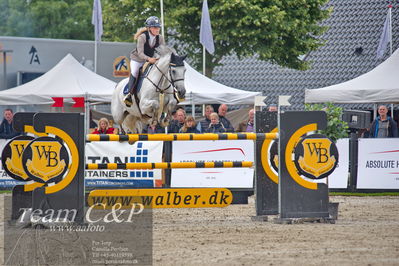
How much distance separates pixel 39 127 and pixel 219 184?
526cm

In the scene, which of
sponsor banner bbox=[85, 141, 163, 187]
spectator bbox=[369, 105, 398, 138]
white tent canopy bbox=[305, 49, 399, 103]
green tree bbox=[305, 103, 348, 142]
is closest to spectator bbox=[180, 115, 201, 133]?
sponsor banner bbox=[85, 141, 163, 187]

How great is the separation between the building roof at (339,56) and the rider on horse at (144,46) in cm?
1763

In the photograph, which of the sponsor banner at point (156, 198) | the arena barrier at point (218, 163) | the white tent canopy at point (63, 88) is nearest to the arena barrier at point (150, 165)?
the arena barrier at point (218, 163)

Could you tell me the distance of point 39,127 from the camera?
8.51 m

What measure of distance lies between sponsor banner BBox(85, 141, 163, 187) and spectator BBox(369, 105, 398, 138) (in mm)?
4553

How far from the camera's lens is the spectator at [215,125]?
46.2 ft

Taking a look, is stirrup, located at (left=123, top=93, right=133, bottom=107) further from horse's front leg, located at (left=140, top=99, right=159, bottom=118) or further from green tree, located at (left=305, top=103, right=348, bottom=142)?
green tree, located at (left=305, top=103, right=348, bottom=142)

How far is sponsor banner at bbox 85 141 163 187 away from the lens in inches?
520

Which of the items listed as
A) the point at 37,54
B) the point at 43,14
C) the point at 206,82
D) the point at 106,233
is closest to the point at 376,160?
the point at 206,82

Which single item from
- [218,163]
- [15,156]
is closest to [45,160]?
[15,156]

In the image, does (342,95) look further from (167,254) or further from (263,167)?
(167,254)

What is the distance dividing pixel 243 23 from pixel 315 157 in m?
15.0

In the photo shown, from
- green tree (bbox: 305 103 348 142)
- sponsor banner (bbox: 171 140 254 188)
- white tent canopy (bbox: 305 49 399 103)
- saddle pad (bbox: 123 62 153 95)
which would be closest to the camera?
saddle pad (bbox: 123 62 153 95)

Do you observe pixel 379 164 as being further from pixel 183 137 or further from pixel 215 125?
pixel 183 137
